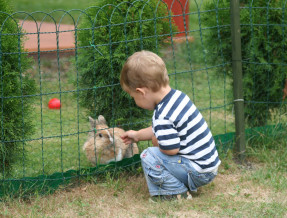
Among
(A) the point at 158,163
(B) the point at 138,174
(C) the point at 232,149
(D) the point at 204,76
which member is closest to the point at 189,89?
(D) the point at 204,76

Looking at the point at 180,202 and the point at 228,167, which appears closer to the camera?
the point at 180,202

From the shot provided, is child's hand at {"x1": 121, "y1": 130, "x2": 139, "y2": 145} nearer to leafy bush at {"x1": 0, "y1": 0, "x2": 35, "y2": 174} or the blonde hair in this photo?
the blonde hair

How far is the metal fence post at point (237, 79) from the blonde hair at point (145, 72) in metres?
1.28

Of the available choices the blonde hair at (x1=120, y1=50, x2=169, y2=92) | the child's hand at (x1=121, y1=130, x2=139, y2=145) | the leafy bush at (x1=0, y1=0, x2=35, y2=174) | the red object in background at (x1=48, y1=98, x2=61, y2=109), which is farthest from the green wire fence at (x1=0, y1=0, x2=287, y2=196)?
the red object in background at (x1=48, y1=98, x2=61, y2=109)

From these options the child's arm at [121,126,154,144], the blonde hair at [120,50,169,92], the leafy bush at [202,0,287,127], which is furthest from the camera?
the leafy bush at [202,0,287,127]

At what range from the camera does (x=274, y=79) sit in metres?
4.64

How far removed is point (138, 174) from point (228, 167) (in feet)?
2.94

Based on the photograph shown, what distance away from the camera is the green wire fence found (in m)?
3.43

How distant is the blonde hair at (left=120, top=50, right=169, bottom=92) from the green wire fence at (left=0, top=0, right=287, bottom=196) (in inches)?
19.9

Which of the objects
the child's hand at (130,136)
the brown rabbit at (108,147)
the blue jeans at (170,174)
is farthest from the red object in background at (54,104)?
the blue jeans at (170,174)

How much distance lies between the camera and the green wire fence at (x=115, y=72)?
Result: 3.43m

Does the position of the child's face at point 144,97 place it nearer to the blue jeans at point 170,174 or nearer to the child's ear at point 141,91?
the child's ear at point 141,91

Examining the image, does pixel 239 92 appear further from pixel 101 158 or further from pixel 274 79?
pixel 101 158

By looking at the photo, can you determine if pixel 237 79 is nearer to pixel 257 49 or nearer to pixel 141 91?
pixel 257 49
